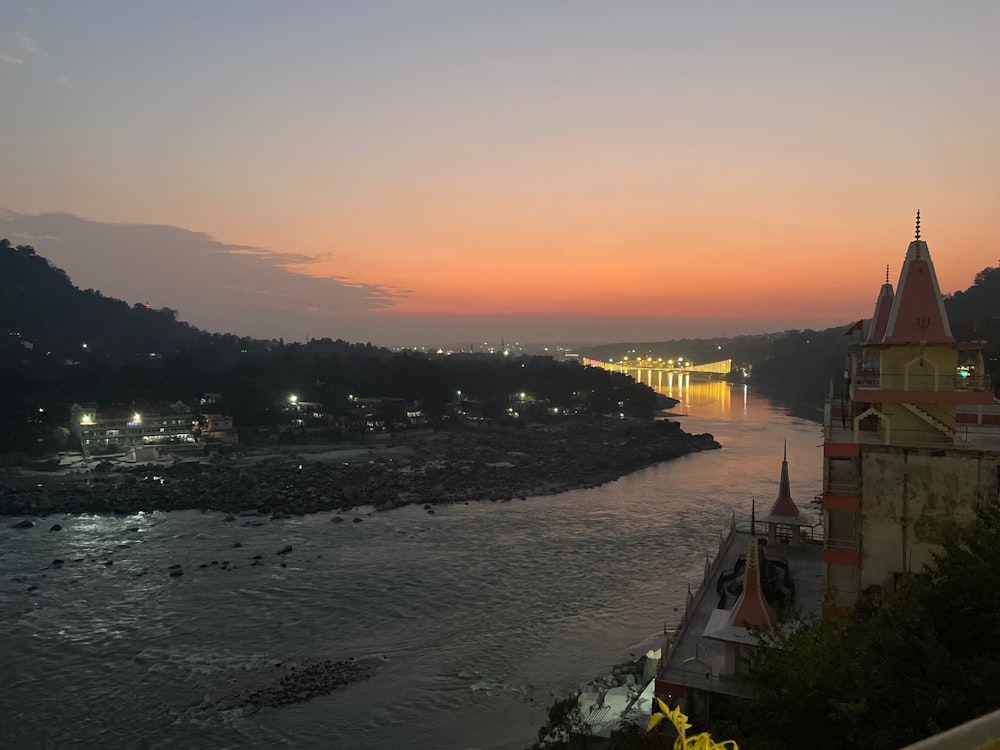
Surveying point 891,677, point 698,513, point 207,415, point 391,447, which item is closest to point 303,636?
point 891,677

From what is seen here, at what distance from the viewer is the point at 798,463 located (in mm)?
38281

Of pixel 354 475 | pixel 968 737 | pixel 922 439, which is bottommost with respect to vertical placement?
pixel 354 475

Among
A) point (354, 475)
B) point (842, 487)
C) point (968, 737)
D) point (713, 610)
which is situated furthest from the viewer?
point (354, 475)

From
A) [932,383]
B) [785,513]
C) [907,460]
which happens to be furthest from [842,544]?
[785,513]

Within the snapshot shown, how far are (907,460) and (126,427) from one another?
4669 cm

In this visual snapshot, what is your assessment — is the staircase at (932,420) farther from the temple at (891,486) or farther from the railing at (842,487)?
the railing at (842,487)

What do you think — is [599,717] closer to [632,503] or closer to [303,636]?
[303,636]

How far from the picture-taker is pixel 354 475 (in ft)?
115

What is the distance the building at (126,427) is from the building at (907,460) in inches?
1743

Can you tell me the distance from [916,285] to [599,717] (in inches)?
357

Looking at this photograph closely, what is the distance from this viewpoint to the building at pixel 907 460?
9.55 metres

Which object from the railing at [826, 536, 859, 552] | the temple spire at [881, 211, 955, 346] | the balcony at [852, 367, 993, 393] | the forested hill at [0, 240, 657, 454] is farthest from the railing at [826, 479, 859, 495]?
the forested hill at [0, 240, 657, 454]

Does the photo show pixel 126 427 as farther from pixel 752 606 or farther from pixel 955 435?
pixel 955 435

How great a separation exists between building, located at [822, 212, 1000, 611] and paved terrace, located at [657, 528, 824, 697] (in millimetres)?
1674
